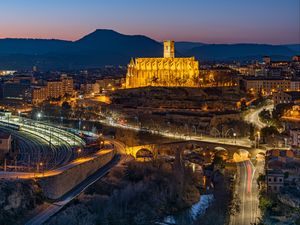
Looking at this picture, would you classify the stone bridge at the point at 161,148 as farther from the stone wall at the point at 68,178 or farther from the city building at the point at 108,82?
the city building at the point at 108,82

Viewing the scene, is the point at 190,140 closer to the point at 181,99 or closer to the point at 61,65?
the point at 181,99

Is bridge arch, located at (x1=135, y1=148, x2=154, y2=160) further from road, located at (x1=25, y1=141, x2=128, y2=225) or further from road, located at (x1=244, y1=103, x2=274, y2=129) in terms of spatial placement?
road, located at (x1=244, y1=103, x2=274, y2=129)

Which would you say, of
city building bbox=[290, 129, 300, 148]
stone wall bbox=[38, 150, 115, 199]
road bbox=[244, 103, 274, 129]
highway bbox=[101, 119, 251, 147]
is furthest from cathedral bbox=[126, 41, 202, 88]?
→ stone wall bbox=[38, 150, 115, 199]

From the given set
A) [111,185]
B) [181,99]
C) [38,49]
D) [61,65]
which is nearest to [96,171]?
[111,185]

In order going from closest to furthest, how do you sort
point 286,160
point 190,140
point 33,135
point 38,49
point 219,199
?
point 219,199 < point 286,160 < point 190,140 < point 33,135 < point 38,49

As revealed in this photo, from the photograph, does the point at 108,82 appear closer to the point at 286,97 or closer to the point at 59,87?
the point at 59,87
